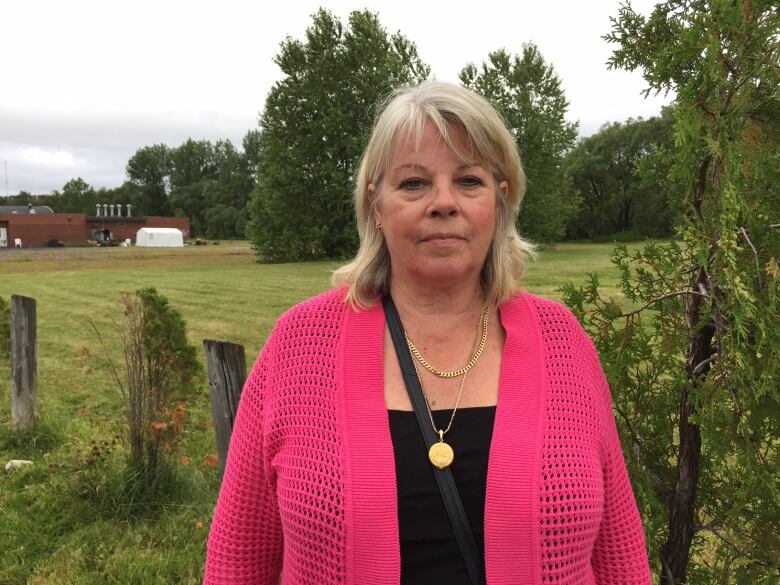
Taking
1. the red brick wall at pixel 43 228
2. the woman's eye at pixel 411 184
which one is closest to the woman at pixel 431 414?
the woman's eye at pixel 411 184

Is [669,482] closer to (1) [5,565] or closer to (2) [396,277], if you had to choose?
(2) [396,277]

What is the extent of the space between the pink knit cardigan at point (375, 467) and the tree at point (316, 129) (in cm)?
3040

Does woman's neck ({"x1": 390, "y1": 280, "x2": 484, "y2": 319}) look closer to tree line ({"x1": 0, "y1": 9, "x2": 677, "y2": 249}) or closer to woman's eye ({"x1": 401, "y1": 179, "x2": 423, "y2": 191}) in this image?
woman's eye ({"x1": 401, "y1": 179, "x2": 423, "y2": 191})

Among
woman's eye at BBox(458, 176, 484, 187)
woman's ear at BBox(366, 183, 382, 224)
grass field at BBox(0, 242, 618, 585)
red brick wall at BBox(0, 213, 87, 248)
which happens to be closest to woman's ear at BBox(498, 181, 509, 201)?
woman's eye at BBox(458, 176, 484, 187)

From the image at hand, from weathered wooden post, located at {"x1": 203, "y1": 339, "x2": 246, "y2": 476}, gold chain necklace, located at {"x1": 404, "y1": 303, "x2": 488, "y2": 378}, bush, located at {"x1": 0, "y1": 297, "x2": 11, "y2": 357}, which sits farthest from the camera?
bush, located at {"x1": 0, "y1": 297, "x2": 11, "y2": 357}

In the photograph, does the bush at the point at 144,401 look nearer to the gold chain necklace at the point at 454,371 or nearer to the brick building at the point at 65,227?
the gold chain necklace at the point at 454,371

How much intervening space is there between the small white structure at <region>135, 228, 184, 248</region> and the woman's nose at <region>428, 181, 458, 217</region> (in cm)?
7384

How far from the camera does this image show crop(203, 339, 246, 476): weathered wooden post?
3094 millimetres

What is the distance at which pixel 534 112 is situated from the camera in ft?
117

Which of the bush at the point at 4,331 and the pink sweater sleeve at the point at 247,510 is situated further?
the bush at the point at 4,331

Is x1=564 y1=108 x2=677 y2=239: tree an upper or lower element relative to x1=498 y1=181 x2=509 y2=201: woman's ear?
upper

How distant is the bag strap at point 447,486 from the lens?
1.59 meters

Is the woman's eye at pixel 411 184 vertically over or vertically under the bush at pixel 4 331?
over

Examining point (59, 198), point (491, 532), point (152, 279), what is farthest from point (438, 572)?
point (59, 198)
